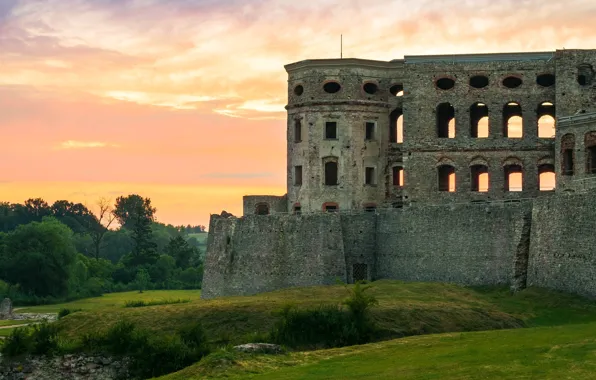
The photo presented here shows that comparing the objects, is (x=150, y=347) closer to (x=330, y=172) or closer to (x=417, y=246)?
(x=417, y=246)

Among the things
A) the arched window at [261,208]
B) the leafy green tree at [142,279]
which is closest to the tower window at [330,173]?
the arched window at [261,208]

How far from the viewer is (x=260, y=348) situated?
150 feet

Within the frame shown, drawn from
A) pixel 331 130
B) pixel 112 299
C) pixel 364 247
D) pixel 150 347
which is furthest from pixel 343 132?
pixel 112 299

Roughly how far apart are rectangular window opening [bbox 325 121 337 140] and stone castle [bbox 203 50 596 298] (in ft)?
0.34

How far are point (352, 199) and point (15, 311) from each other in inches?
1623

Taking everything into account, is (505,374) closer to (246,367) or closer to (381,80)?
(246,367)

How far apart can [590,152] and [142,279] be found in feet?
264

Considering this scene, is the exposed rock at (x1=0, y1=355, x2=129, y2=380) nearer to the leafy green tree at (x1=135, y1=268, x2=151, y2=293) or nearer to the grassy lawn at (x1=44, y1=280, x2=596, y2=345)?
the grassy lawn at (x1=44, y1=280, x2=596, y2=345)

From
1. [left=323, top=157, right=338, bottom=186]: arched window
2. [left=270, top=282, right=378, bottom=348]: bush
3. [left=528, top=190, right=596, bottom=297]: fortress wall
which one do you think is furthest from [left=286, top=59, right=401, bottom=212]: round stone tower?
[left=270, top=282, right=378, bottom=348]: bush

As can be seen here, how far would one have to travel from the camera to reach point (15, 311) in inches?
4213

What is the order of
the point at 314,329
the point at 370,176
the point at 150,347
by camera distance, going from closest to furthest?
1. the point at 150,347
2. the point at 314,329
3. the point at 370,176

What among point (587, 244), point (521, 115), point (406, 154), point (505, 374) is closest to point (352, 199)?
point (406, 154)

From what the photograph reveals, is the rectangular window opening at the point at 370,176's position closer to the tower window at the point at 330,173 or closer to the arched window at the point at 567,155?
the tower window at the point at 330,173

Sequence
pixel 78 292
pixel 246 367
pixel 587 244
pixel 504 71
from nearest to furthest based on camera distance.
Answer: pixel 246 367 < pixel 587 244 < pixel 504 71 < pixel 78 292
